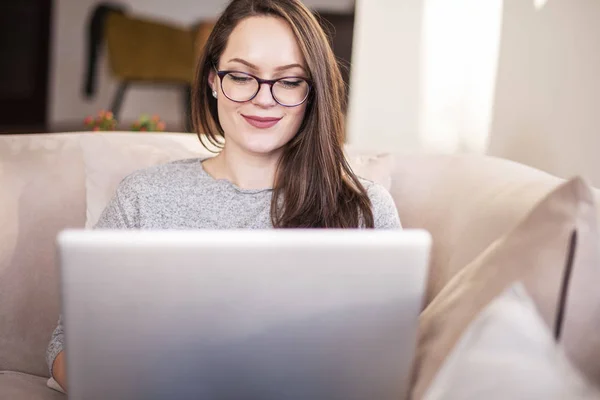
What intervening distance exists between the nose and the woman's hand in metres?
0.59

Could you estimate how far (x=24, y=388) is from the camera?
5.03 ft

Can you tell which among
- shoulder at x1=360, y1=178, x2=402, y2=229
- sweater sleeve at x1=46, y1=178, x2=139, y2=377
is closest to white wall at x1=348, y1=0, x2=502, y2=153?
shoulder at x1=360, y1=178, x2=402, y2=229

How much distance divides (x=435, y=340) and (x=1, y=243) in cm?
97

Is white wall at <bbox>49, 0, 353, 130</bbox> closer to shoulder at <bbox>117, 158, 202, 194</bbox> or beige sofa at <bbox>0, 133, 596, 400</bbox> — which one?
beige sofa at <bbox>0, 133, 596, 400</bbox>

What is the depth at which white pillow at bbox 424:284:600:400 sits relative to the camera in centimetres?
88

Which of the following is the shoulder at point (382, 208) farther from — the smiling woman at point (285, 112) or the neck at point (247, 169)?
the neck at point (247, 169)

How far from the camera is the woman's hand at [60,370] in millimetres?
1438

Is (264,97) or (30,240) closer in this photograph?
(264,97)

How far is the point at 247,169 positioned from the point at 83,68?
19.0 feet

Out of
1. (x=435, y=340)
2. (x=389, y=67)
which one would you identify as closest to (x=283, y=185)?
(x=435, y=340)

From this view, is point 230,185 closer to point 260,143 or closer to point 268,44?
point 260,143

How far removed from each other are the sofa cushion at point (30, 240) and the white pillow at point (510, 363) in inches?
39.7

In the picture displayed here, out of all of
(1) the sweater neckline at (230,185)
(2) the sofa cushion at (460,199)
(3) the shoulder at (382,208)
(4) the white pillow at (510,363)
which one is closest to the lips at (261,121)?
(1) the sweater neckline at (230,185)

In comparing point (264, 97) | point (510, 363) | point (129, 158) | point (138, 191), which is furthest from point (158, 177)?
point (510, 363)
